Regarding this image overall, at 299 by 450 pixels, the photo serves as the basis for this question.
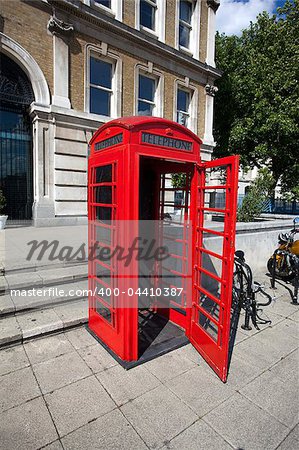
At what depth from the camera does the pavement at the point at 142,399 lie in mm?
2213

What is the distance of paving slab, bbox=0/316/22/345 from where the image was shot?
3.36 m

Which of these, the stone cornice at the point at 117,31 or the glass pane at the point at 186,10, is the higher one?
the glass pane at the point at 186,10

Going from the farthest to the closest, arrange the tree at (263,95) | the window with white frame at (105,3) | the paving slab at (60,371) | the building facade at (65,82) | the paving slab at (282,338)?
the tree at (263,95) → the window with white frame at (105,3) → the building facade at (65,82) → the paving slab at (282,338) → the paving slab at (60,371)

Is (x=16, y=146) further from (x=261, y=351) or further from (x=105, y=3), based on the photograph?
(x=261, y=351)

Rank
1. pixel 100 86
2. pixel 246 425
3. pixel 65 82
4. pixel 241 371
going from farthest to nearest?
pixel 100 86 → pixel 65 82 → pixel 241 371 → pixel 246 425

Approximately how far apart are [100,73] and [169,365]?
1108cm

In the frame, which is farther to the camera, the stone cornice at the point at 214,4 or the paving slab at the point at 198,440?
the stone cornice at the point at 214,4

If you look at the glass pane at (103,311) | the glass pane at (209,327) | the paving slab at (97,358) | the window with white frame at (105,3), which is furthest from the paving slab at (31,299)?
the window with white frame at (105,3)

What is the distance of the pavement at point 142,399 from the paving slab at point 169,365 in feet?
0.04

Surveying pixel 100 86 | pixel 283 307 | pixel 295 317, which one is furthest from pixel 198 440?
pixel 100 86

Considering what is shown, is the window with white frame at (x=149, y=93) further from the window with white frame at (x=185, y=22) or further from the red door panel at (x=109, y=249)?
the red door panel at (x=109, y=249)

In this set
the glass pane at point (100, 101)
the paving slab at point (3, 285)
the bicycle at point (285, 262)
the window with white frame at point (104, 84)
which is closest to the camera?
the paving slab at point (3, 285)

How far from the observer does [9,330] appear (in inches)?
138

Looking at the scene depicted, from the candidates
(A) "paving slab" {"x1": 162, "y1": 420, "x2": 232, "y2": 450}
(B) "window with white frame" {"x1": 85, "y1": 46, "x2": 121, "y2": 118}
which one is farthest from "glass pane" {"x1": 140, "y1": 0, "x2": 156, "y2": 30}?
(A) "paving slab" {"x1": 162, "y1": 420, "x2": 232, "y2": 450}
